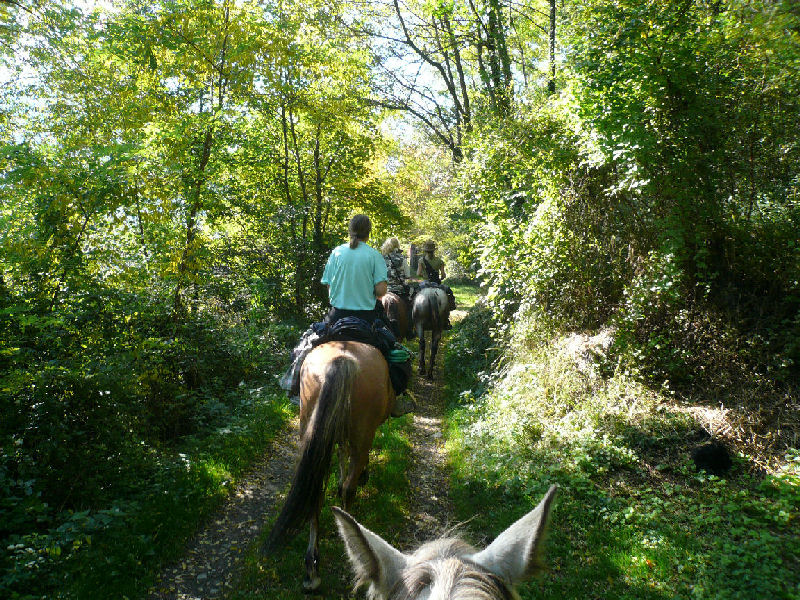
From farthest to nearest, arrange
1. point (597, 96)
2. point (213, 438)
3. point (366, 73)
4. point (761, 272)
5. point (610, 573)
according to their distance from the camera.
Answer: point (366, 73)
point (213, 438)
point (597, 96)
point (761, 272)
point (610, 573)

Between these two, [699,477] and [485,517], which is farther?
[485,517]

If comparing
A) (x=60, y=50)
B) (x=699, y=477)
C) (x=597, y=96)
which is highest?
(x=60, y=50)

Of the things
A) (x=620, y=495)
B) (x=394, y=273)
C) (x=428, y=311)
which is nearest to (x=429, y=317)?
(x=428, y=311)

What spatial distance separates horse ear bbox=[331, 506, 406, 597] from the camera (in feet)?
4.82

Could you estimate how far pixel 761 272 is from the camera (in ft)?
15.5

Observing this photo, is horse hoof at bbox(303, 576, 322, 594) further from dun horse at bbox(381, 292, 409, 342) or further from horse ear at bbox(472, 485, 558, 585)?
dun horse at bbox(381, 292, 409, 342)

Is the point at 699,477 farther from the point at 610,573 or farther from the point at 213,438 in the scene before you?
the point at 213,438

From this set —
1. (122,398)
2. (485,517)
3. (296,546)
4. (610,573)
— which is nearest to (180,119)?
(122,398)

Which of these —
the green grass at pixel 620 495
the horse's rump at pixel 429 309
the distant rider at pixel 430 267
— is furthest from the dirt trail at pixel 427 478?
the distant rider at pixel 430 267

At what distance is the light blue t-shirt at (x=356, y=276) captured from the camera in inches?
186

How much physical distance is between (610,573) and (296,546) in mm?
2775

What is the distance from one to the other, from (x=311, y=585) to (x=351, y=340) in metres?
2.14

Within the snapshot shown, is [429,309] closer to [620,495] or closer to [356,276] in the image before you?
[356,276]

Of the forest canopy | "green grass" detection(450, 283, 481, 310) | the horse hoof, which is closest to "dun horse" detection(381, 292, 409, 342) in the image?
the forest canopy
